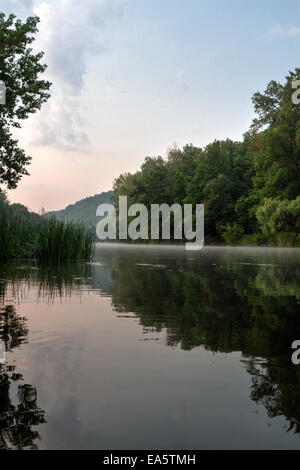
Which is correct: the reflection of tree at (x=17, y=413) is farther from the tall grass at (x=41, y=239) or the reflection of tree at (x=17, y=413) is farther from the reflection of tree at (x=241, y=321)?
the tall grass at (x=41, y=239)

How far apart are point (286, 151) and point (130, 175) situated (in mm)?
64273

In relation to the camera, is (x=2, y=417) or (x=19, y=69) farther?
(x=19, y=69)

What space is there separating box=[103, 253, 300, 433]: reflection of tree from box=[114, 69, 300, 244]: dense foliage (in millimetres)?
42392

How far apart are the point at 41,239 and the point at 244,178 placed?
68671mm

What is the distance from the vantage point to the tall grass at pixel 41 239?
690 inches

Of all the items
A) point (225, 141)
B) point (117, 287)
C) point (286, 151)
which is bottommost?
point (117, 287)

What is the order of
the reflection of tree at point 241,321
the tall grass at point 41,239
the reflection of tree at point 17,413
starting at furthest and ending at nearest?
the tall grass at point 41,239 → the reflection of tree at point 241,321 → the reflection of tree at point 17,413

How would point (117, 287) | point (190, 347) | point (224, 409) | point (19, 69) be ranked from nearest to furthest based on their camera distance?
point (224, 409)
point (190, 347)
point (117, 287)
point (19, 69)

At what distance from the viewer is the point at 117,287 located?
10.0m

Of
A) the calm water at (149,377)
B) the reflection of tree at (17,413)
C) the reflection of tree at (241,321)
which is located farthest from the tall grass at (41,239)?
the reflection of tree at (17,413)

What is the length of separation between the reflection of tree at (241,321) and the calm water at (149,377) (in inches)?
0.6

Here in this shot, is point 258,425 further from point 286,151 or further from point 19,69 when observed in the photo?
point 286,151

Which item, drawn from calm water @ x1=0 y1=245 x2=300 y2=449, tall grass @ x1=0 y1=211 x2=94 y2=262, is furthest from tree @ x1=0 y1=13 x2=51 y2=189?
calm water @ x1=0 y1=245 x2=300 y2=449

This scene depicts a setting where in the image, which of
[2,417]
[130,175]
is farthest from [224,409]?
[130,175]
